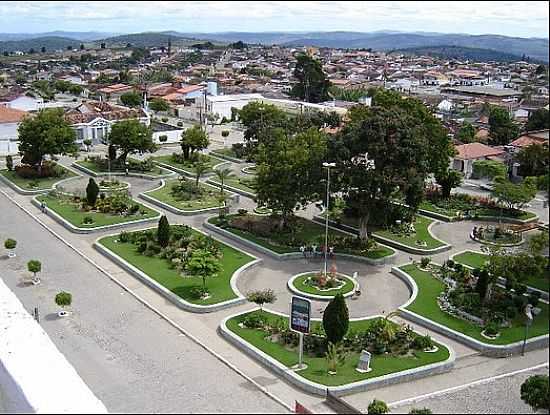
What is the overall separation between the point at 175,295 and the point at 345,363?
6.24m

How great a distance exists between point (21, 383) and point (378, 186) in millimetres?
14539

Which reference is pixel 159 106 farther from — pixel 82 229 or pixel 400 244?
pixel 400 244

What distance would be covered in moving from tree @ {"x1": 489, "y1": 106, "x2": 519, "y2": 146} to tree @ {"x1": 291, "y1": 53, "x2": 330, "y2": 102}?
26.7 metres

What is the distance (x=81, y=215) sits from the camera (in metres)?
27.8

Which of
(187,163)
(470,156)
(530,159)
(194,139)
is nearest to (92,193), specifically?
(187,163)

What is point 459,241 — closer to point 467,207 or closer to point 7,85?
point 467,207

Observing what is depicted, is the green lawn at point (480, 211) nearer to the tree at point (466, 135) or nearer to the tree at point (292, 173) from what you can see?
the tree at point (292, 173)

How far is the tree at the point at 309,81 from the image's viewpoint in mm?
69812

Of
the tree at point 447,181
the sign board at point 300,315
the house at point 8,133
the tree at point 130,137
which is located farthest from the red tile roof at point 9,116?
the sign board at point 300,315

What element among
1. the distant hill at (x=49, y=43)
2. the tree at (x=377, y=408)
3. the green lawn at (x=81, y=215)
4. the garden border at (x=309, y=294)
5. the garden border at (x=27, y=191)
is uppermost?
the distant hill at (x=49, y=43)

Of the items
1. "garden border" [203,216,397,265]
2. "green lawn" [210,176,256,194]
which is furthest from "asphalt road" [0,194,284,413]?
"green lawn" [210,176,256,194]

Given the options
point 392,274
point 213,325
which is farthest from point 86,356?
point 392,274

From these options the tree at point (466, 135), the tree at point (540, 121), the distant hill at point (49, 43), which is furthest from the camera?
the distant hill at point (49, 43)

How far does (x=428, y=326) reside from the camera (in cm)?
1762
